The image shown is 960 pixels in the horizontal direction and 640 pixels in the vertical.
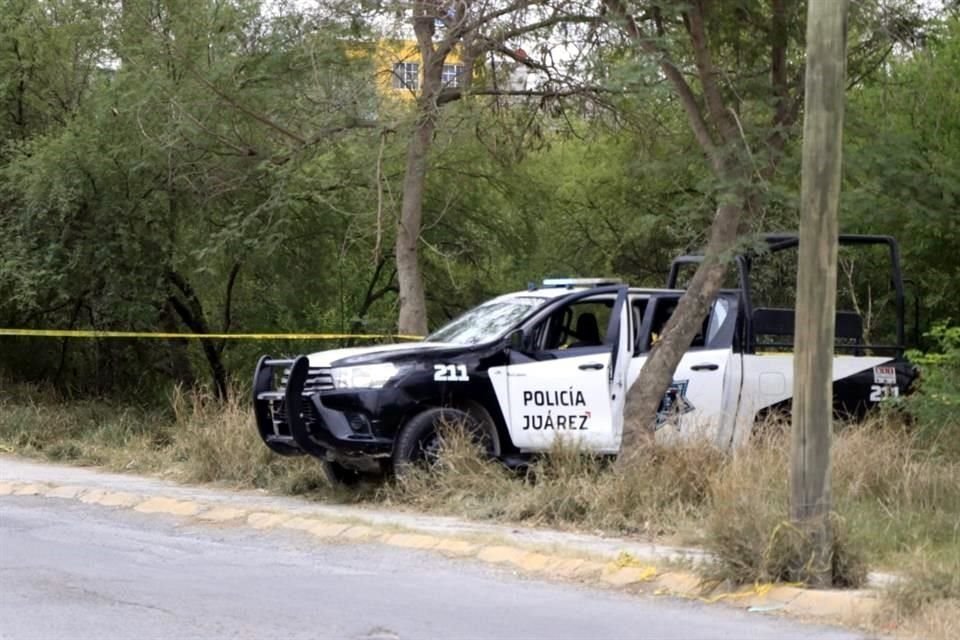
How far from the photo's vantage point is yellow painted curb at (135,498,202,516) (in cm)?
1170

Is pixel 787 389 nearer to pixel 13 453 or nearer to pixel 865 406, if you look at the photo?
pixel 865 406

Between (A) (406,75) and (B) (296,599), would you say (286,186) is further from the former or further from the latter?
(B) (296,599)

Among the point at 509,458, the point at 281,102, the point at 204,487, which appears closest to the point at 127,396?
the point at 281,102

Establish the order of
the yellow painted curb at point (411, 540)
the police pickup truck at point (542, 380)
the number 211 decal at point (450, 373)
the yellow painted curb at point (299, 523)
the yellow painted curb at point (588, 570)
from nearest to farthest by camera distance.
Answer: the yellow painted curb at point (588, 570)
the yellow painted curb at point (411, 540)
the yellow painted curb at point (299, 523)
the police pickup truck at point (542, 380)
the number 211 decal at point (450, 373)

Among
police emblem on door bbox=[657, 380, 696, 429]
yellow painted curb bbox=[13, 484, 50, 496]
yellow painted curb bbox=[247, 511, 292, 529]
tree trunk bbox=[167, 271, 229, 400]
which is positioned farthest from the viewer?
tree trunk bbox=[167, 271, 229, 400]

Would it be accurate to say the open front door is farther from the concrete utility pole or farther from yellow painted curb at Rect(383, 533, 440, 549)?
the concrete utility pole

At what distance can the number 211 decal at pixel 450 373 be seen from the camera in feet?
38.2

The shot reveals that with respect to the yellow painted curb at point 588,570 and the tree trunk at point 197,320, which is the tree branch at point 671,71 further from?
the tree trunk at point 197,320

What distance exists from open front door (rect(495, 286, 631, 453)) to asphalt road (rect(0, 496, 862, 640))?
2.41 meters

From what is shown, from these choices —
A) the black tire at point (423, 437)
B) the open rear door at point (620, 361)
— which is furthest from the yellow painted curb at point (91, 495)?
the open rear door at point (620, 361)

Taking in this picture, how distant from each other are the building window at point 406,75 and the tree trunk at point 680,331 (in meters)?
5.49

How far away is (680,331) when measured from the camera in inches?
464

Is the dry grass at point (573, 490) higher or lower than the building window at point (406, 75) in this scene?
lower

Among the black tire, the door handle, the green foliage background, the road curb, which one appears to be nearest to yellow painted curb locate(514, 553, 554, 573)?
the road curb
